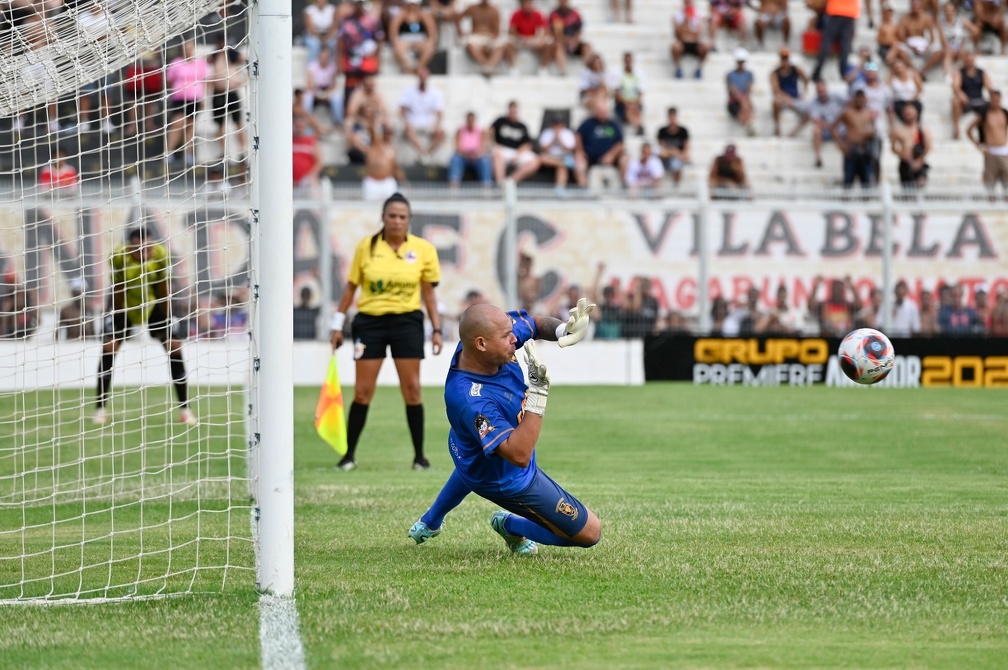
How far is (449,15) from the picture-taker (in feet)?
95.5

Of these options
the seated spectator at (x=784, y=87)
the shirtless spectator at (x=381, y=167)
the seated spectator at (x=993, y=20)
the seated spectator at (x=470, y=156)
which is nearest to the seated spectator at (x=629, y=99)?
the seated spectator at (x=784, y=87)

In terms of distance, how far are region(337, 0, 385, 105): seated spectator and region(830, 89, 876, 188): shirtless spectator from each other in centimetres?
971

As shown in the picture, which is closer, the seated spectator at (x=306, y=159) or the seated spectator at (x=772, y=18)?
the seated spectator at (x=306, y=159)

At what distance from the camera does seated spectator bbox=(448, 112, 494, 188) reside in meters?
25.4

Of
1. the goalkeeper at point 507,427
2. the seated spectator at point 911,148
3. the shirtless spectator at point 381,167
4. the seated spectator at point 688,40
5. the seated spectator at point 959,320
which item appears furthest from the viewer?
the seated spectator at point 688,40

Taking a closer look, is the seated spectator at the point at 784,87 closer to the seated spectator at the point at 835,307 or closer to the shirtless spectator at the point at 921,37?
the shirtless spectator at the point at 921,37

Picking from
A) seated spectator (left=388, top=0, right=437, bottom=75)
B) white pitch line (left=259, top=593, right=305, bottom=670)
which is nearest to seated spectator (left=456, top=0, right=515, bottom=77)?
seated spectator (left=388, top=0, right=437, bottom=75)

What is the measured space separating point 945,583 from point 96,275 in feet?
58.6

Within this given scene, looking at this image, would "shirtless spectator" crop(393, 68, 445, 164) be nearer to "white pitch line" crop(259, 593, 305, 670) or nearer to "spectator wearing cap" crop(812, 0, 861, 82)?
"spectator wearing cap" crop(812, 0, 861, 82)

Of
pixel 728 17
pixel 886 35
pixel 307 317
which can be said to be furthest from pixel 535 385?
pixel 886 35

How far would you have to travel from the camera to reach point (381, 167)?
81.1ft

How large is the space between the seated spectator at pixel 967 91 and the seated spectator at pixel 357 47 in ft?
40.8

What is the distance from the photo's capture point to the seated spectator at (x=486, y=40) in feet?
94.2

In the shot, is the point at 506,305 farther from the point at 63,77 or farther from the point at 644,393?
the point at 63,77
